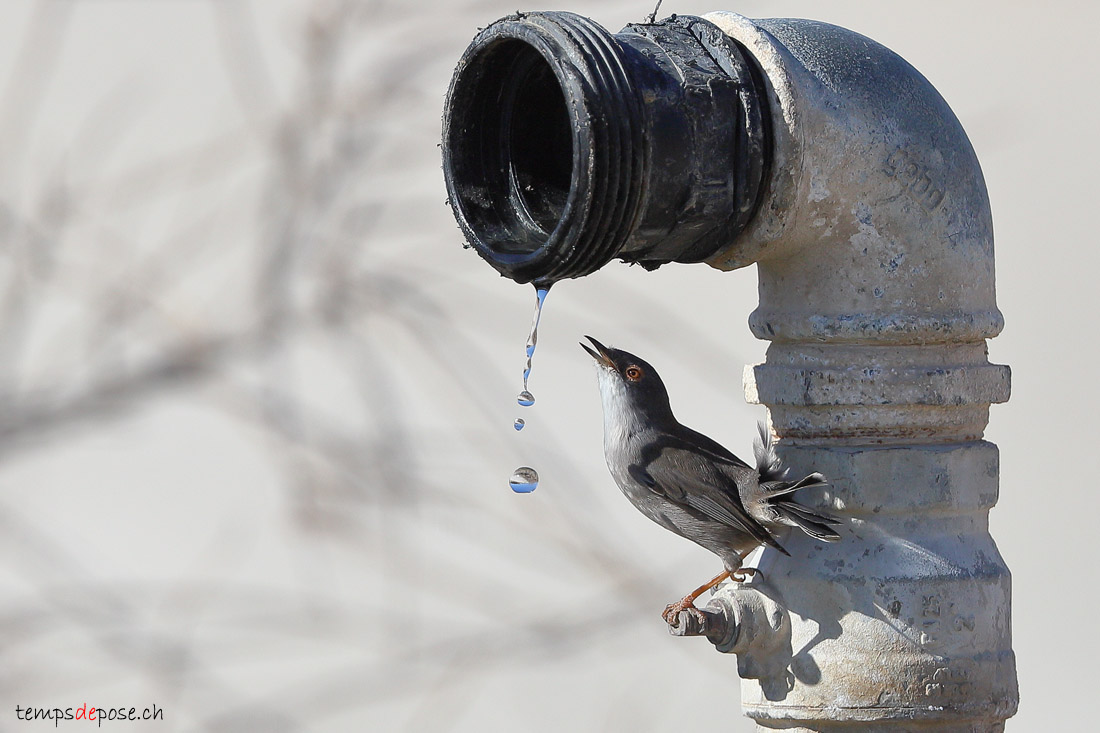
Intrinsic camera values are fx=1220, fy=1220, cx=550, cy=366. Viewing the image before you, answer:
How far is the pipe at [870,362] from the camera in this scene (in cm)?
145

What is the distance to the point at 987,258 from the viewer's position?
5.04 feet

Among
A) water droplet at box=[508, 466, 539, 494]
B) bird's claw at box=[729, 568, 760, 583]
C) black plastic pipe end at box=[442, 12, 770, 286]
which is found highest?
black plastic pipe end at box=[442, 12, 770, 286]

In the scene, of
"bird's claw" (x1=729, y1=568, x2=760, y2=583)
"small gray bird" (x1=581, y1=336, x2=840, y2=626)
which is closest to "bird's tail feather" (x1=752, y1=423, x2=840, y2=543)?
"small gray bird" (x1=581, y1=336, x2=840, y2=626)

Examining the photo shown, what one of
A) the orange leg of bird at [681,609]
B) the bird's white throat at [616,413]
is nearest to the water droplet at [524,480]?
the bird's white throat at [616,413]

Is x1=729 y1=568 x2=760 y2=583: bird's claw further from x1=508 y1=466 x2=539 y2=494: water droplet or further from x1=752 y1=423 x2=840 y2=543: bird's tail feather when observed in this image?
x1=508 y1=466 x2=539 y2=494: water droplet

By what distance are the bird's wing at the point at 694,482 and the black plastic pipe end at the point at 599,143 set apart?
0.25 meters

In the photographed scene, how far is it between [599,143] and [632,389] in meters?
0.43

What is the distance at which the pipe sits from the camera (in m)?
1.45

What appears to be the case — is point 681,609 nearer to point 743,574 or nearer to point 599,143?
point 743,574

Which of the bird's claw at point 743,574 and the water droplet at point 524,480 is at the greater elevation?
the water droplet at point 524,480

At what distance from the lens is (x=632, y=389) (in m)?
1.65

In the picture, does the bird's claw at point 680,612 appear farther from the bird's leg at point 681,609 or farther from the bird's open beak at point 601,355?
the bird's open beak at point 601,355

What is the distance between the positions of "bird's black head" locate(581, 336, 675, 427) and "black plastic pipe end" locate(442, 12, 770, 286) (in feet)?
0.60

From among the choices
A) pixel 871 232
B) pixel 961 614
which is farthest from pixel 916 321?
pixel 961 614
